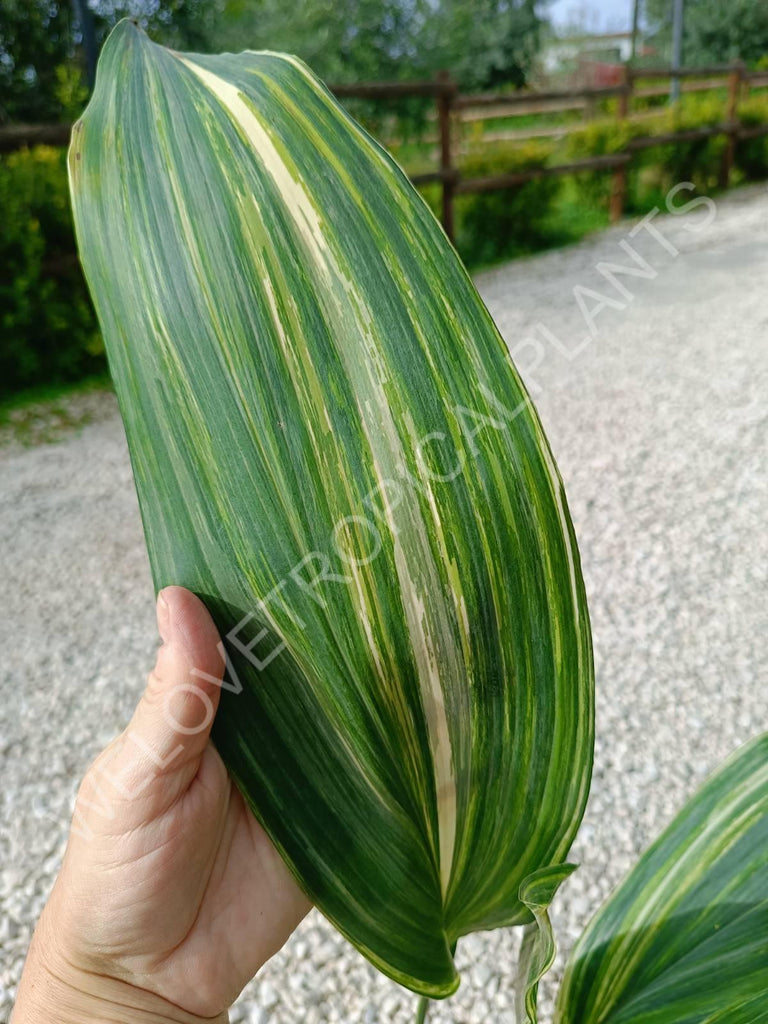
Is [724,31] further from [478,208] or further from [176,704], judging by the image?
[176,704]

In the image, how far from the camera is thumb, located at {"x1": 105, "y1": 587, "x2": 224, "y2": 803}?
40 centimetres

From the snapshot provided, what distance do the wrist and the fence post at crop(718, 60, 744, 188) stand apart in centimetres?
658

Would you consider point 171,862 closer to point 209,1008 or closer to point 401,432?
point 209,1008

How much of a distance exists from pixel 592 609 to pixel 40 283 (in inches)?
84.0

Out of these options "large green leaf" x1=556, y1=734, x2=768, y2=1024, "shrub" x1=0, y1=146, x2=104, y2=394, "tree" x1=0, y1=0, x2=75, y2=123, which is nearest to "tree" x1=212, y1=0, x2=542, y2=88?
"tree" x1=0, y1=0, x2=75, y2=123

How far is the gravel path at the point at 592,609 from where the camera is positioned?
1107 mm

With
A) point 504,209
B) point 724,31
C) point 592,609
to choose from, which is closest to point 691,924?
point 592,609

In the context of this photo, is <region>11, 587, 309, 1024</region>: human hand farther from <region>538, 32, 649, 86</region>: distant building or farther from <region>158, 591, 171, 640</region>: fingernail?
<region>538, 32, 649, 86</region>: distant building

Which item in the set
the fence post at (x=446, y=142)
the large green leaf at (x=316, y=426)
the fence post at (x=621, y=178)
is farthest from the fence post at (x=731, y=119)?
the large green leaf at (x=316, y=426)

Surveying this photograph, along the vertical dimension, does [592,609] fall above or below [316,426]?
below

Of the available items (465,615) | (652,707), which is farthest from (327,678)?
(652,707)

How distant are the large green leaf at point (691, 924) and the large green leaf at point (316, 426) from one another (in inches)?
8.4

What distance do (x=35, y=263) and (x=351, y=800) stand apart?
8.63ft

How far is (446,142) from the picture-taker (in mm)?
3869
